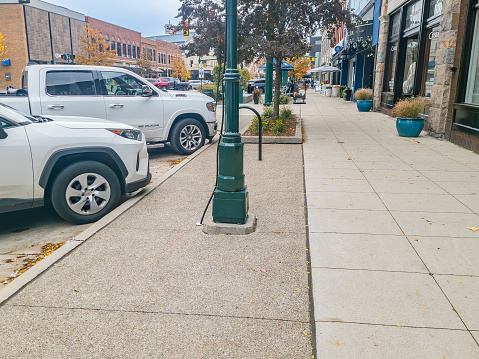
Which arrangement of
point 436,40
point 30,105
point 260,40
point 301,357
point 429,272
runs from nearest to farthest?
point 301,357, point 429,272, point 30,105, point 260,40, point 436,40

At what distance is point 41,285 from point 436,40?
12345 millimetres

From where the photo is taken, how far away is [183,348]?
8.73 feet

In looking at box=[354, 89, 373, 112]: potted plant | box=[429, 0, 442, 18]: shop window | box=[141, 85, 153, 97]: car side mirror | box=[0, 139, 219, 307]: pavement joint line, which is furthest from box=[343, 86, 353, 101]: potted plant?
box=[0, 139, 219, 307]: pavement joint line

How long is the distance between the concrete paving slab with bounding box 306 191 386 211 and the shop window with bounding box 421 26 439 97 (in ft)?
26.3

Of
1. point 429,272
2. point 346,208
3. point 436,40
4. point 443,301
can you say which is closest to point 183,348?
point 443,301

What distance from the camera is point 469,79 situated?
972 centimetres

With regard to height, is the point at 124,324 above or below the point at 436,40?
below

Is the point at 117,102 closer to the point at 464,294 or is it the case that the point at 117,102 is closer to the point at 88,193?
the point at 88,193

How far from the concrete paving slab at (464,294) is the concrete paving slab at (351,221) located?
1.05 meters

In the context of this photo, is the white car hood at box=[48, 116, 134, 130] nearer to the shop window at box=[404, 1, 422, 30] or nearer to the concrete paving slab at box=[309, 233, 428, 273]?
the concrete paving slab at box=[309, 233, 428, 273]

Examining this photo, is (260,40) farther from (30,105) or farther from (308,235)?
(308,235)

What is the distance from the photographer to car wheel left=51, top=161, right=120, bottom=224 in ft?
16.0

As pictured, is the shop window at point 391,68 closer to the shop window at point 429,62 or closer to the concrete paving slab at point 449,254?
the shop window at point 429,62

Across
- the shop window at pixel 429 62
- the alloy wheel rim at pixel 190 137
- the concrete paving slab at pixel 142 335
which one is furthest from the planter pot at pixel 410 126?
the concrete paving slab at pixel 142 335
